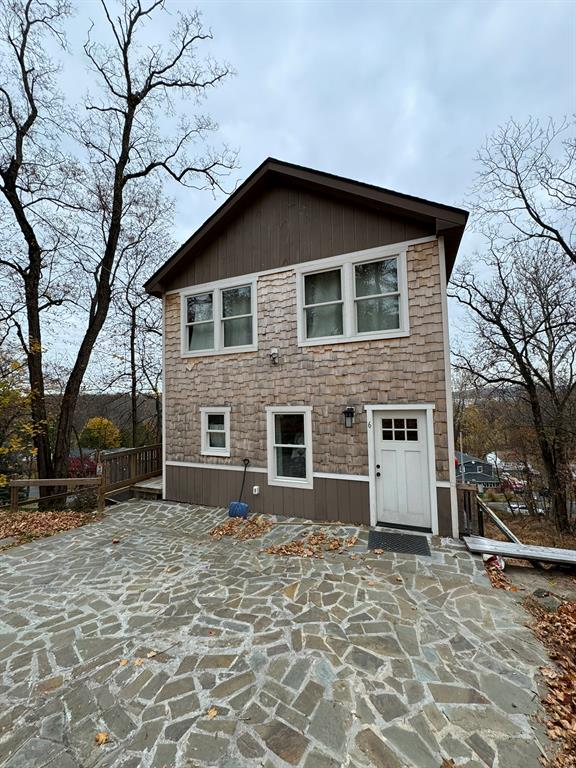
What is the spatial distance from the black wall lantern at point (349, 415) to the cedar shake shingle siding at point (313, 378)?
3.5 inches

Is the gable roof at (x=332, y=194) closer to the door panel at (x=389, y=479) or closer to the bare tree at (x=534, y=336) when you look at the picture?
the door panel at (x=389, y=479)

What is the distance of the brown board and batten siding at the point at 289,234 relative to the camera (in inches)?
249

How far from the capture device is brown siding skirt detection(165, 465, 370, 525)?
6270mm

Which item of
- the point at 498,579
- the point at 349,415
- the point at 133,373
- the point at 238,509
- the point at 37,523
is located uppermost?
the point at 133,373

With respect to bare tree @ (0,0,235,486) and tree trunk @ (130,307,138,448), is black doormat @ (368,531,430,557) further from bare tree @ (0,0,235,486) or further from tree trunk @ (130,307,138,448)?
tree trunk @ (130,307,138,448)

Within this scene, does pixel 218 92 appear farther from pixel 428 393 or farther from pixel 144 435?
pixel 144 435

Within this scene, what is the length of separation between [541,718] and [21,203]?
14740mm

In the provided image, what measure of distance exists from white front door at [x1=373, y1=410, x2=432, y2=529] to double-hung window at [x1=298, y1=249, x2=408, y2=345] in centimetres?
174

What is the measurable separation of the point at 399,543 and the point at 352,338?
12.6ft

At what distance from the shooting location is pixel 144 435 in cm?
1614

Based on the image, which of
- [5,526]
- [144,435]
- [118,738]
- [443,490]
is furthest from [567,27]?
[144,435]

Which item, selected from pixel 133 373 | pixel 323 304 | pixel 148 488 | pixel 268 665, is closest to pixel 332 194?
pixel 323 304

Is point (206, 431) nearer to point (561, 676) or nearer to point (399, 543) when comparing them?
point (399, 543)

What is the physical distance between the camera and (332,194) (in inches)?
263
